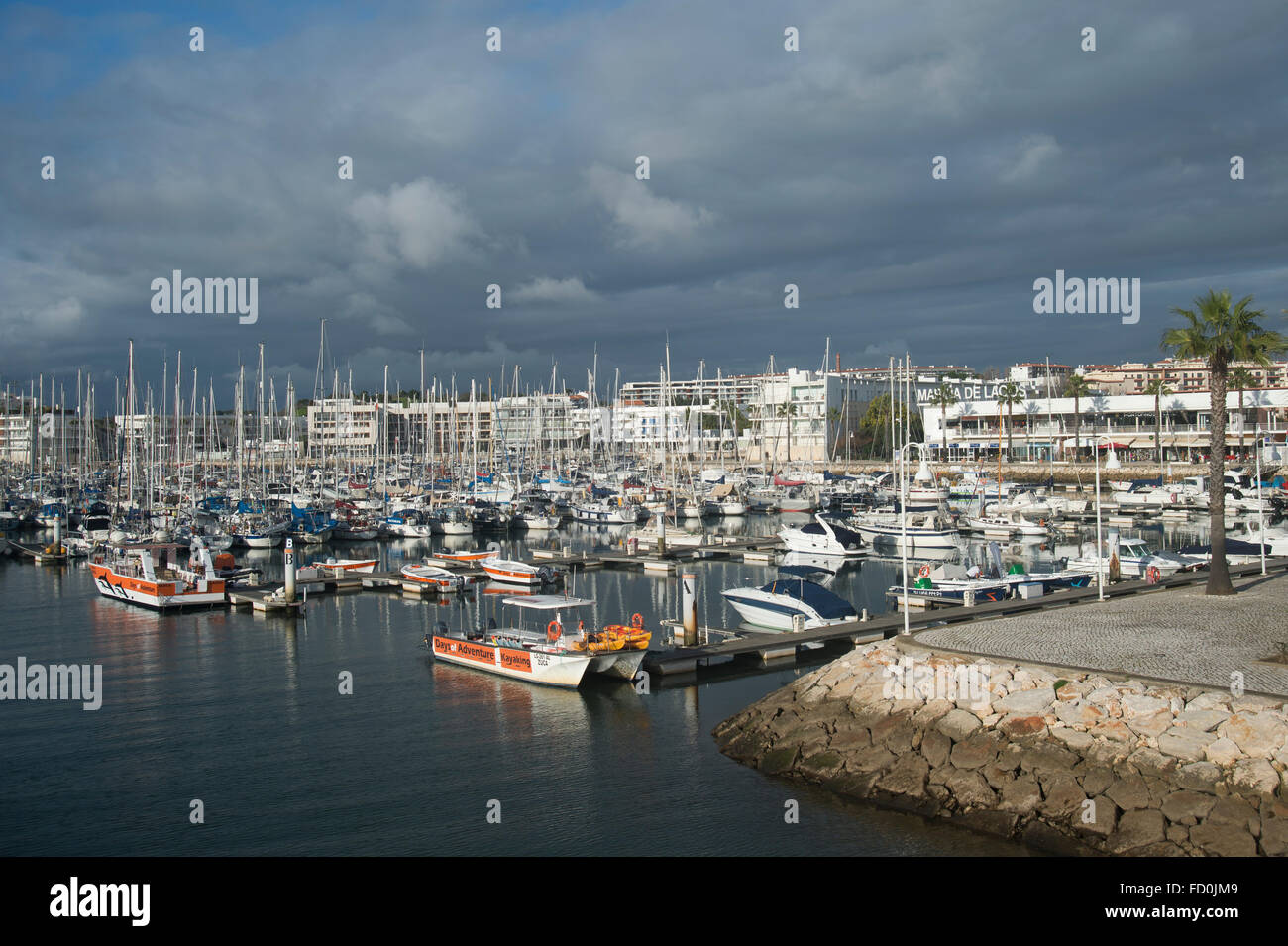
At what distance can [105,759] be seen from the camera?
27.6m

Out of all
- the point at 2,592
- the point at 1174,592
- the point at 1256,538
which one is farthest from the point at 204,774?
the point at 1256,538

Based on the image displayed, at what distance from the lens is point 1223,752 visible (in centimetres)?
2028

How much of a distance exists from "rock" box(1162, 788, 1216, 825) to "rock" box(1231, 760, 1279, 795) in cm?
62

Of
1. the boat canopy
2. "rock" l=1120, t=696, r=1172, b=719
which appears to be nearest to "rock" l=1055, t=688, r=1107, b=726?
"rock" l=1120, t=696, r=1172, b=719

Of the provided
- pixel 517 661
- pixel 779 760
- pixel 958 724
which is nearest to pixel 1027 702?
pixel 958 724

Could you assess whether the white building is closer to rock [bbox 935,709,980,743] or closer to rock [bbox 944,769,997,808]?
rock [bbox 935,709,980,743]

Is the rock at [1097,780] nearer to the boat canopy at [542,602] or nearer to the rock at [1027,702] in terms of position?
the rock at [1027,702]

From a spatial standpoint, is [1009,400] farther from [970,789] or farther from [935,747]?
→ [970,789]

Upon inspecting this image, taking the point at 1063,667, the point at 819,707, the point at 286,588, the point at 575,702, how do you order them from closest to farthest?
the point at 1063,667 → the point at 819,707 → the point at 575,702 → the point at 286,588

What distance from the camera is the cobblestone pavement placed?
2459 centimetres

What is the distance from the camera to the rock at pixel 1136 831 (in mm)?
19406

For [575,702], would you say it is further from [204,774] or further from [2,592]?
[2,592]
